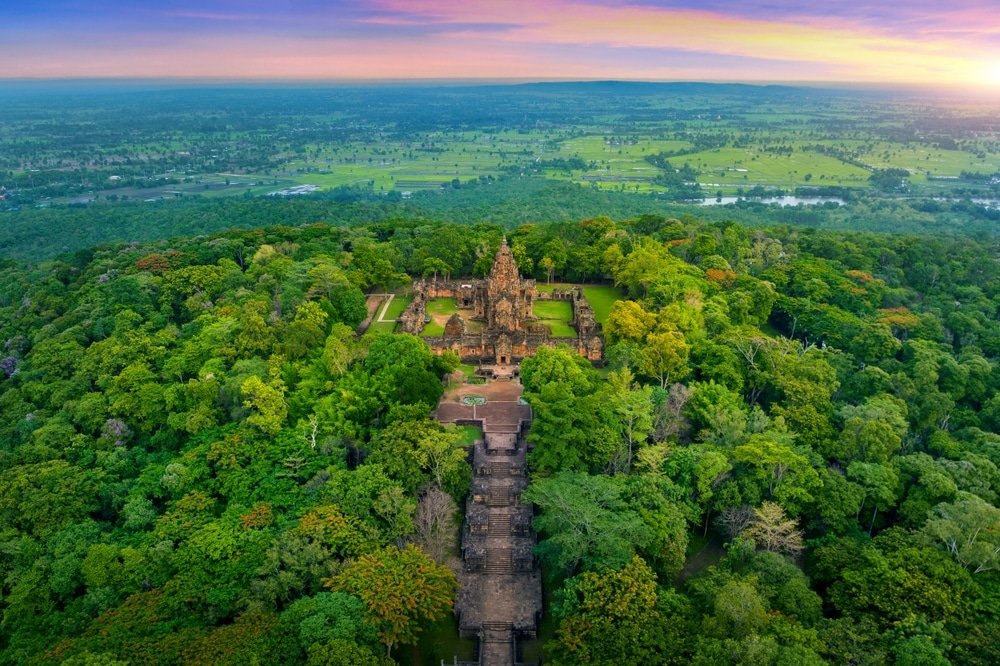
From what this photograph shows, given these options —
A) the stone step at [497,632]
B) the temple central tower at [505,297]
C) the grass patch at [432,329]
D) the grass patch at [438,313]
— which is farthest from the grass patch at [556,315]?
the stone step at [497,632]

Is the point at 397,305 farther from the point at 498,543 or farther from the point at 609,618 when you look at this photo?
the point at 609,618

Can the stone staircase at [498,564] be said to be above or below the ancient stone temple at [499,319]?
below

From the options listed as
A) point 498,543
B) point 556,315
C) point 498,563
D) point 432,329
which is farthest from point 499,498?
point 556,315

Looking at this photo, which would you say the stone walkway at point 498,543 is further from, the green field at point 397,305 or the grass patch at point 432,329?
the green field at point 397,305

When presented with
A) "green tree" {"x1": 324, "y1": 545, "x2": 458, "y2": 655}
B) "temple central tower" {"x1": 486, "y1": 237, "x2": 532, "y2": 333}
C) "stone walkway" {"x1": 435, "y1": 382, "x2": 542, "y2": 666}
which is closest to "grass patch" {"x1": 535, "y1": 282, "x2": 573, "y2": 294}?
"temple central tower" {"x1": 486, "y1": 237, "x2": 532, "y2": 333}

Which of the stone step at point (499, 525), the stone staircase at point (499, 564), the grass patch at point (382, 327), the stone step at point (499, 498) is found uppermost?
the grass patch at point (382, 327)

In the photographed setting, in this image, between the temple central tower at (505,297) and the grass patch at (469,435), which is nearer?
the grass patch at (469,435)

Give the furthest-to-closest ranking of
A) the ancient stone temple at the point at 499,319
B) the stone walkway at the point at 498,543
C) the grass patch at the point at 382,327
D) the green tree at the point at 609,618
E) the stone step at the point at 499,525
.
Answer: the grass patch at the point at 382,327 < the ancient stone temple at the point at 499,319 < the stone step at the point at 499,525 < the stone walkway at the point at 498,543 < the green tree at the point at 609,618

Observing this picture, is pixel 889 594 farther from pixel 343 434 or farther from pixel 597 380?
pixel 343 434
